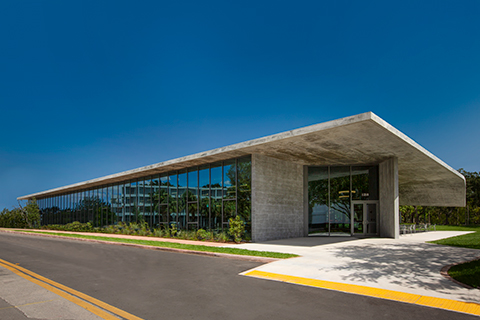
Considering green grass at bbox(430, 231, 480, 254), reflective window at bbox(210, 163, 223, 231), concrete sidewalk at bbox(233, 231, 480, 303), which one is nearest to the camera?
concrete sidewalk at bbox(233, 231, 480, 303)

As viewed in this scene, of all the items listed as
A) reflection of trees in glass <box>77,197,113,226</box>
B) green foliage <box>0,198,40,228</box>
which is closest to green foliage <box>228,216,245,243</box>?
reflection of trees in glass <box>77,197,113,226</box>

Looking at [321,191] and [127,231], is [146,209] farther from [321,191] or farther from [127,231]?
[321,191]

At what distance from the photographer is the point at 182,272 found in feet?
30.3

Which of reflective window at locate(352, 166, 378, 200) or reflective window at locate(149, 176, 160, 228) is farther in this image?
reflective window at locate(149, 176, 160, 228)

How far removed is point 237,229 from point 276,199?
125 inches

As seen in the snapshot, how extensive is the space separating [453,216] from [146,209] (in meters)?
55.6

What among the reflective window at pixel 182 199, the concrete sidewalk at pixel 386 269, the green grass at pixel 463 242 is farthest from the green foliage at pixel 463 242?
the reflective window at pixel 182 199

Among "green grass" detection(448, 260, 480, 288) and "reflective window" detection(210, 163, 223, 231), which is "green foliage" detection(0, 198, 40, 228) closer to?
"reflective window" detection(210, 163, 223, 231)

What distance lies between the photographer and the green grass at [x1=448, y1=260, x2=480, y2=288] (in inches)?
293

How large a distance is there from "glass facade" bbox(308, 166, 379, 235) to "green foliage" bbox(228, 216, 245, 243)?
6.00 meters

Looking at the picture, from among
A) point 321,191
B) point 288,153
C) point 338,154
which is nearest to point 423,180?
point 321,191

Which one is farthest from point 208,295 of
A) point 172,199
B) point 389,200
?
point 172,199

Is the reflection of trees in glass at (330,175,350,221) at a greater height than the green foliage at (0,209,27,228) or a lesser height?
greater

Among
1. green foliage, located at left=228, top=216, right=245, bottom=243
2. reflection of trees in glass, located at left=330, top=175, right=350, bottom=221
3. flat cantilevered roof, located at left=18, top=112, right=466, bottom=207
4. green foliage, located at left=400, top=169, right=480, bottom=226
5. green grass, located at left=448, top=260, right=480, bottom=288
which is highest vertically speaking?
flat cantilevered roof, located at left=18, top=112, right=466, bottom=207
